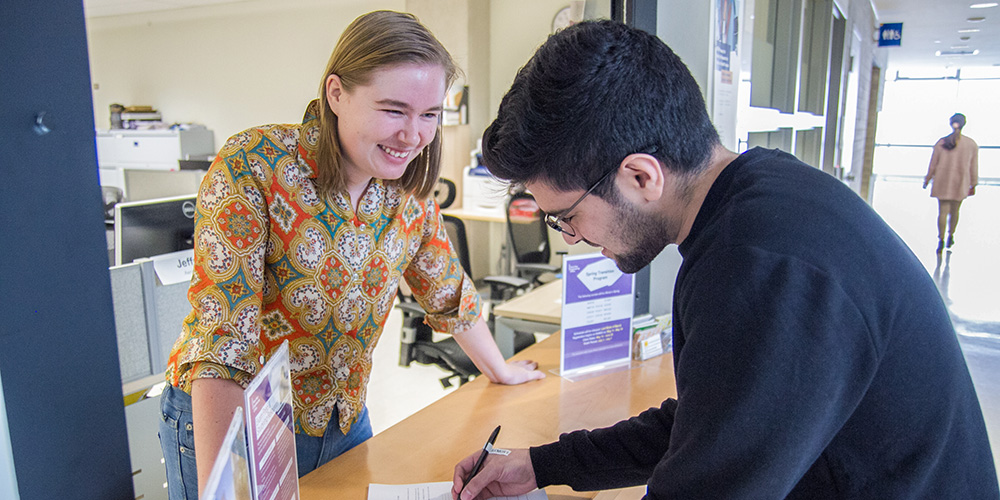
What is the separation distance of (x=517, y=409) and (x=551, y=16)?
16.1 ft

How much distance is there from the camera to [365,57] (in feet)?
3.64

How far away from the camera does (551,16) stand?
5.80 metres

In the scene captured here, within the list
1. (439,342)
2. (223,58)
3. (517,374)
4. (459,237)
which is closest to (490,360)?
(517,374)

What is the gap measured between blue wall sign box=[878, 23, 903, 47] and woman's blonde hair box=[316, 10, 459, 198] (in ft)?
14.1

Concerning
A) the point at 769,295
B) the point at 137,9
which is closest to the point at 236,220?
the point at 769,295

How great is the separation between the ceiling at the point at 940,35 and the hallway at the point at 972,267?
0.71m

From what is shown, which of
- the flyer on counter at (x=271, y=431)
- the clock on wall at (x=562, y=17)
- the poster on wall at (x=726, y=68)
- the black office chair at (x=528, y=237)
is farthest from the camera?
the clock on wall at (x=562, y=17)

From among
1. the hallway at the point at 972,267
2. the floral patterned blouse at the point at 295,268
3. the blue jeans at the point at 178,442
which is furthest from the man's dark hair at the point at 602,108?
the hallway at the point at 972,267

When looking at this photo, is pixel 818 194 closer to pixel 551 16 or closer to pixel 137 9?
pixel 551 16

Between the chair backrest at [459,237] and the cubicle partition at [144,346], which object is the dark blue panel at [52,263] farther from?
the chair backrest at [459,237]

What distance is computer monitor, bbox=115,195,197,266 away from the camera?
6.47 feet

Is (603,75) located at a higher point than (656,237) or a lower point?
higher

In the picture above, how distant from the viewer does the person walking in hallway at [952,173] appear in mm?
3561

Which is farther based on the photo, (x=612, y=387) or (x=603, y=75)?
(x=612, y=387)
